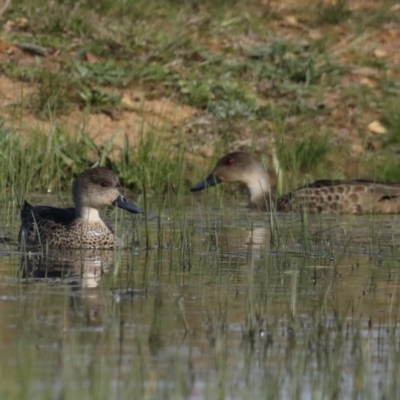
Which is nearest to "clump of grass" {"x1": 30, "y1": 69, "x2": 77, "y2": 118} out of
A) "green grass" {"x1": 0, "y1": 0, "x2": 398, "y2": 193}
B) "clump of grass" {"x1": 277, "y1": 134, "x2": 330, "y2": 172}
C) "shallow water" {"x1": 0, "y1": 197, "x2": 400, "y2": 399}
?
"green grass" {"x1": 0, "y1": 0, "x2": 398, "y2": 193}

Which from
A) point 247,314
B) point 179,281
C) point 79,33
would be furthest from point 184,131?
point 247,314

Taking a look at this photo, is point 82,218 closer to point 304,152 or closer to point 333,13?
point 304,152

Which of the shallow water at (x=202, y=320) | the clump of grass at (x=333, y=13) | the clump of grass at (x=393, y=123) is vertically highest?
the clump of grass at (x=333, y=13)

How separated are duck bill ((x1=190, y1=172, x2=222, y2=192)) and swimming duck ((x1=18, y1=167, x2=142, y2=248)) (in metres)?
2.31

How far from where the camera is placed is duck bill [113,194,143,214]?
903cm

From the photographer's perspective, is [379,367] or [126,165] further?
[126,165]

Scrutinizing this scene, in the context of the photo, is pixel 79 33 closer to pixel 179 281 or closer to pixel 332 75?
pixel 332 75

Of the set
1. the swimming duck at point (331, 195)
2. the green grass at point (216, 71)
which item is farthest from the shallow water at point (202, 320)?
the green grass at point (216, 71)

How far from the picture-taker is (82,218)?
9.05 metres

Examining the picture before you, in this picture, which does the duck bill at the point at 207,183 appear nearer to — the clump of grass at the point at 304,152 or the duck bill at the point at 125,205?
the clump of grass at the point at 304,152

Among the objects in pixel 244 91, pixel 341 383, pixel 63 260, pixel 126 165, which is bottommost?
pixel 341 383

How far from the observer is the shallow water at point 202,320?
5.04 meters

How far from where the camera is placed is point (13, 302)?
643 centimetres

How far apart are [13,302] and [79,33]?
25.6 feet
